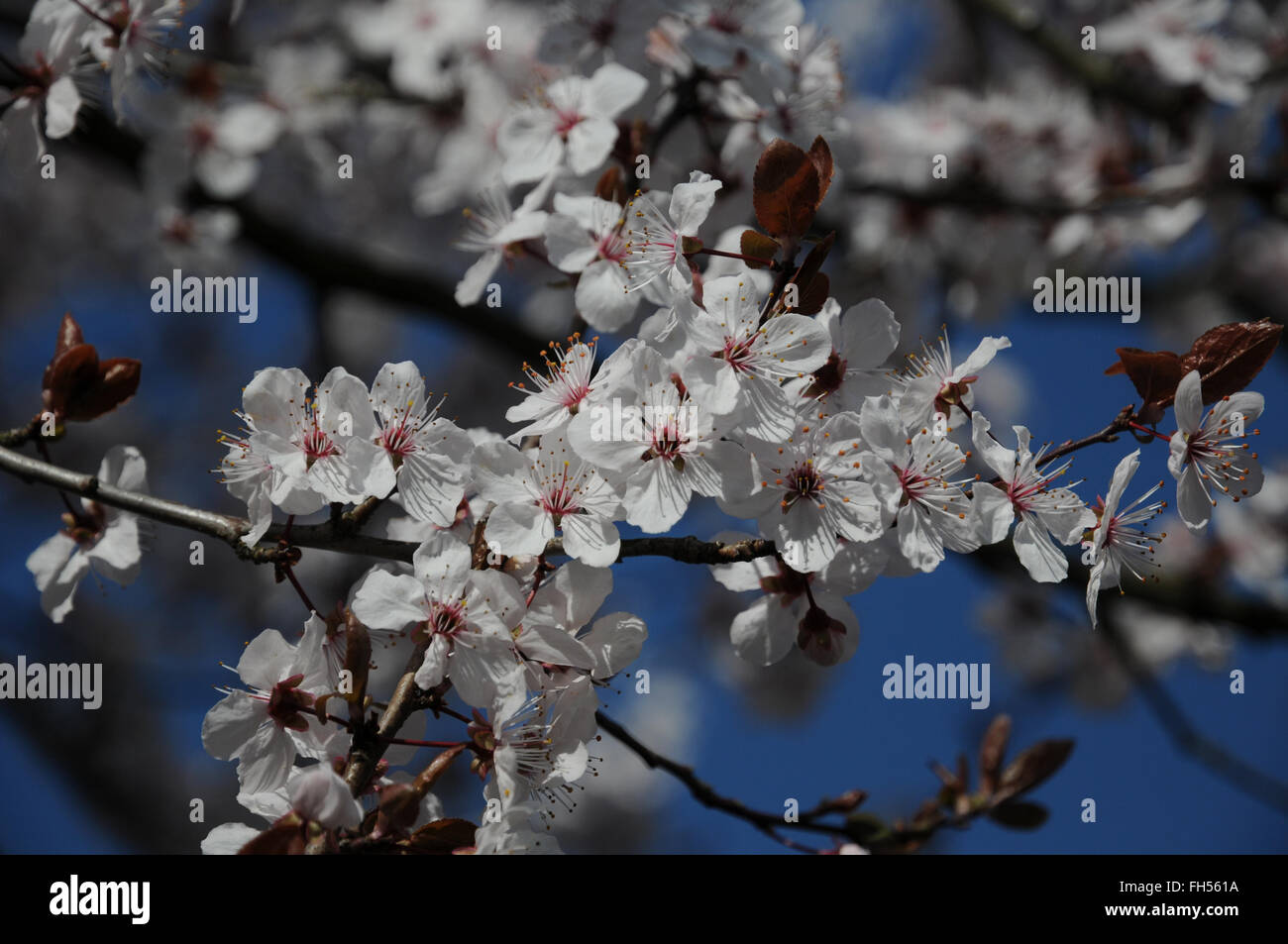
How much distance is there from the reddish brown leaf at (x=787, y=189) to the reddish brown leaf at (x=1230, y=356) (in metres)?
0.50

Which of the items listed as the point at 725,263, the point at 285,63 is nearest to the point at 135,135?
the point at 285,63

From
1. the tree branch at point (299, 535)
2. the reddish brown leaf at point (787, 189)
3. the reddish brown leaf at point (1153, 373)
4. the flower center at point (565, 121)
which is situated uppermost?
the flower center at point (565, 121)

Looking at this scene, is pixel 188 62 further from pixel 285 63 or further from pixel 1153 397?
pixel 1153 397

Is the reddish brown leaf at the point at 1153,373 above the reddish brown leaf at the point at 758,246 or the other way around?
the other way around

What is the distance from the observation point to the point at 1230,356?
48.4 inches

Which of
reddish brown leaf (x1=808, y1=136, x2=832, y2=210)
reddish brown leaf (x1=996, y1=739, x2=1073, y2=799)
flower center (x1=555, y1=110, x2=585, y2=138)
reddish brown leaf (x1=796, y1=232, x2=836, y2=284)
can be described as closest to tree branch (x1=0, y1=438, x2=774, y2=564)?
reddish brown leaf (x1=796, y1=232, x2=836, y2=284)

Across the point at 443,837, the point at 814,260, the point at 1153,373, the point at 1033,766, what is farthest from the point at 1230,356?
the point at 443,837

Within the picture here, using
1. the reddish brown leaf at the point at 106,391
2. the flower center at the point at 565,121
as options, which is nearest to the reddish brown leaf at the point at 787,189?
the flower center at the point at 565,121

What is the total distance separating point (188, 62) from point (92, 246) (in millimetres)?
2512

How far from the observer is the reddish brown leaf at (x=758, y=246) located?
47.9 inches

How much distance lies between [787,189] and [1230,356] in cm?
57

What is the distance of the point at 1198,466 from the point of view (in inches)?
48.6

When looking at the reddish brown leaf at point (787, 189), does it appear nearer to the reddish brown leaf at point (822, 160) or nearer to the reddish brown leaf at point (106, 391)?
the reddish brown leaf at point (822, 160)

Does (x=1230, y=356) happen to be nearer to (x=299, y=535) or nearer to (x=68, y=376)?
(x=299, y=535)
